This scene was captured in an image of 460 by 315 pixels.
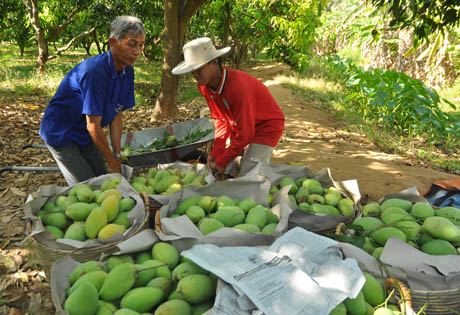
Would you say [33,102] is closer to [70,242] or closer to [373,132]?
[70,242]

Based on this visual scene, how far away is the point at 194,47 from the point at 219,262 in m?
1.88

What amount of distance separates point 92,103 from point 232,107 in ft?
3.75

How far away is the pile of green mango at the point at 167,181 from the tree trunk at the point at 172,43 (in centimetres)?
369

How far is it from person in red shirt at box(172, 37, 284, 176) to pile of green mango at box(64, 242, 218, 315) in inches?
60.8

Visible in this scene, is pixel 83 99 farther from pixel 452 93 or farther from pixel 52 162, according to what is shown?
pixel 452 93

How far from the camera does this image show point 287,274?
4.37ft

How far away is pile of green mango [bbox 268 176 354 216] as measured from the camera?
7.59ft

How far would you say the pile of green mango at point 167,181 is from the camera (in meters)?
2.61

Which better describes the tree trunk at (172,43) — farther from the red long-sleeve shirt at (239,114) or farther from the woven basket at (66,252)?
the woven basket at (66,252)

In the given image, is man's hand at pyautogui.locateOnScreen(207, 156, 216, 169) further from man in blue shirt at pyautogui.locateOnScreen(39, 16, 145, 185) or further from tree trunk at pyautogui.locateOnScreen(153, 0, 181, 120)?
tree trunk at pyautogui.locateOnScreen(153, 0, 181, 120)

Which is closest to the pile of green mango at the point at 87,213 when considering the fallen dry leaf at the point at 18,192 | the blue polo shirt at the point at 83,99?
the blue polo shirt at the point at 83,99

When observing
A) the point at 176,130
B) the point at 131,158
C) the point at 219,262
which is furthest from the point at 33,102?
the point at 219,262

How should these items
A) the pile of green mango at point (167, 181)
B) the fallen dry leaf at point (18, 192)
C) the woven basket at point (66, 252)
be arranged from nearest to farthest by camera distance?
1. the woven basket at point (66, 252)
2. the pile of green mango at point (167, 181)
3. the fallen dry leaf at point (18, 192)

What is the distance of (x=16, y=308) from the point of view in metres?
2.20
